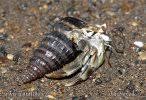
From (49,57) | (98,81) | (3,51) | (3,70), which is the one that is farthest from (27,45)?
(98,81)

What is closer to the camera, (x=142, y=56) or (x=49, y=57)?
(x=49, y=57)

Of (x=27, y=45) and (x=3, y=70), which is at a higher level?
(x=27, y=45)

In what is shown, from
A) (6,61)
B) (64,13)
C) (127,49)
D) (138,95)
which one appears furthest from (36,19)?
(138,95)

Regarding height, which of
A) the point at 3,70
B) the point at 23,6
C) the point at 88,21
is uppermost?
the point at 23,6

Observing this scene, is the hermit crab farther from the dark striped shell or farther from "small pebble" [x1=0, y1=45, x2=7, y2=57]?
"small pebble" [x1=0, y1=45, x2=7, y2=57]

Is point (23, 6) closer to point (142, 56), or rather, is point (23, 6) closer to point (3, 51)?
point (3, 51)

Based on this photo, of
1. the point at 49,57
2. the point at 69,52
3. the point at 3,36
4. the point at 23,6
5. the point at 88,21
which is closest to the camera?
the point at 49,57

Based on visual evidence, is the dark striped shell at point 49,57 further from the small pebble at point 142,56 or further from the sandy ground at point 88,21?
the small pebble at point 142,56
